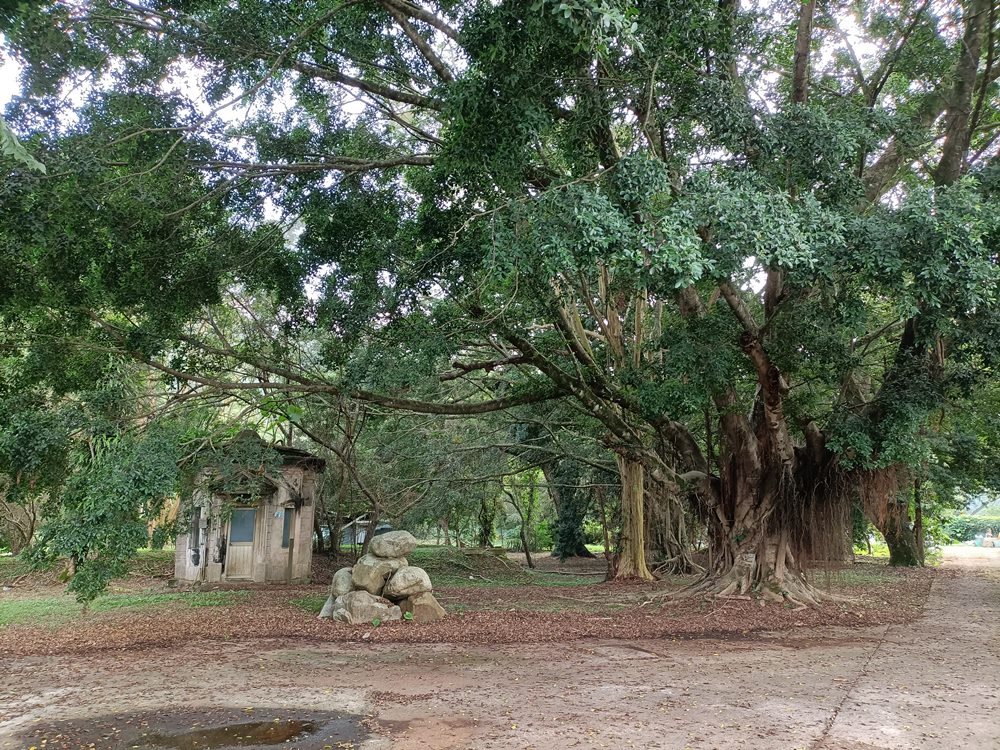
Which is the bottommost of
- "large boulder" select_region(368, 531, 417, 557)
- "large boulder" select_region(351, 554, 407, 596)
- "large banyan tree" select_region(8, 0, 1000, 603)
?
"large boulder" select_region(351, 554, 407, 596)

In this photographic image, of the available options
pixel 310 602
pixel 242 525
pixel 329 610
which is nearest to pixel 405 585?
pixel 329 610

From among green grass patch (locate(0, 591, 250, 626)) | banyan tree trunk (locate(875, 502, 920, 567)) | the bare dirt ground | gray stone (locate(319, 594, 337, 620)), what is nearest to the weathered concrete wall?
green grass patch (locate(0, 591, 250, 626))

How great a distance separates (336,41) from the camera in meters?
9.00

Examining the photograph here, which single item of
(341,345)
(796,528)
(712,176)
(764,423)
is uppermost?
(712,176)

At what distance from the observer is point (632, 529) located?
1711cm

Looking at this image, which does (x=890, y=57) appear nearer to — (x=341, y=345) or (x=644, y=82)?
(x=644, y=82)

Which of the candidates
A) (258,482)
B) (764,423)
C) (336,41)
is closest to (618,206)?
(336,41)

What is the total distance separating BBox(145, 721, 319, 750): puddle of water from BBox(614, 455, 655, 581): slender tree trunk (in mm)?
12190

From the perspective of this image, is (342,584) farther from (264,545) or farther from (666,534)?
(666,534)

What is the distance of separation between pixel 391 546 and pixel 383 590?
0.64m

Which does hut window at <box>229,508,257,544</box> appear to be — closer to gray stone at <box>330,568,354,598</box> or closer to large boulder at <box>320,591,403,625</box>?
gray stone at <box>330,568,354,598</box>

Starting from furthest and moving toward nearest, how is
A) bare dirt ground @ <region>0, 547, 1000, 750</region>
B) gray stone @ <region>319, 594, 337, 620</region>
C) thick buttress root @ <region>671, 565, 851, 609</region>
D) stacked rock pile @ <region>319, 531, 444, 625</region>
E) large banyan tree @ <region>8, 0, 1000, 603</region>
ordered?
thick buttress root @ <region>671, 565, 851, 609</region> → gray stone @ <region>319, 594, 337, 620</region> → stacked rock pile @ <region>319, 531, 444, 625</region> → large banyan tree @ <region>8, 0, 1000, 603</region> → bare dirt ground @ <region>0, 547, 1000, 750</region>

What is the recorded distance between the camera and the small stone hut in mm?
16406

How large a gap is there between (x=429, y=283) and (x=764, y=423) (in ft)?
19.7
